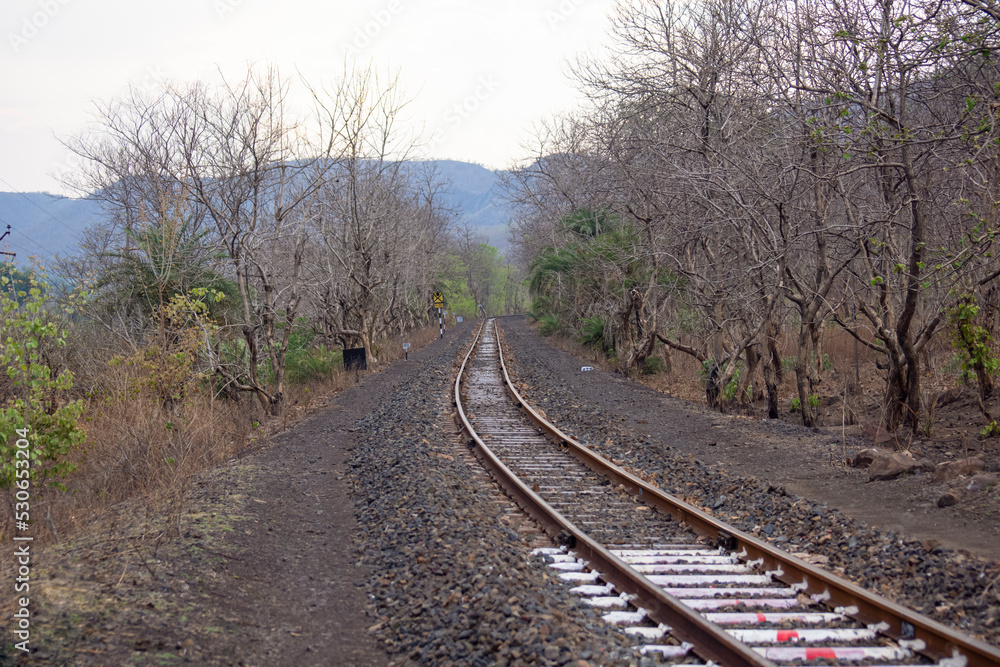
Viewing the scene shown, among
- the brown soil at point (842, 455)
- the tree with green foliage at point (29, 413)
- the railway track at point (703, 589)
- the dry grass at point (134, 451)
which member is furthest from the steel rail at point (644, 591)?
the tree with green foliage at point (29, 413)

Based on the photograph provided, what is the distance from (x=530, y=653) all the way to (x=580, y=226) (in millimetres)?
22268

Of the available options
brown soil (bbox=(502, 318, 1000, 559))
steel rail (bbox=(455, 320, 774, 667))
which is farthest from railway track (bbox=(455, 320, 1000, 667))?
brown soil (bbox=(502, 318, 1000, 559))

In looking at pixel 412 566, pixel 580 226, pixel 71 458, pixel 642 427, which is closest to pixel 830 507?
pixel 412 566

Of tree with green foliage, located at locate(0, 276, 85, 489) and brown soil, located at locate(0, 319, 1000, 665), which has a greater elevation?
tree with green foliage, located at locate(0, 276, 85, 489)

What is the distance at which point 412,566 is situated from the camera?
6.33 meters

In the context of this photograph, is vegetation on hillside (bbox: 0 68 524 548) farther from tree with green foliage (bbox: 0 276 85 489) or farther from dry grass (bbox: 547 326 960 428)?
dry grass (bbox: 547 326 960 428)

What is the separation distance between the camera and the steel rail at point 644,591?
14.3 feet

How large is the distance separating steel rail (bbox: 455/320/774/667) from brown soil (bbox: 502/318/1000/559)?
9.59ft

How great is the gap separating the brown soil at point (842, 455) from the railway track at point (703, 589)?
171 centimetres

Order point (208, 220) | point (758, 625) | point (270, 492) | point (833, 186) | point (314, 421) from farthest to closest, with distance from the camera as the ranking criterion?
1. point (208, 220)
2. point (314, 421)
3. point (833, 186)
4. point (270, 492)
5. point (758, 625)

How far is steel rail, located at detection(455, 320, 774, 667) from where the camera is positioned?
4.35 metres

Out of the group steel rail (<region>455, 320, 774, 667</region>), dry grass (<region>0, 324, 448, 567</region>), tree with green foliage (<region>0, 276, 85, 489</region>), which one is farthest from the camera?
dry grass (<region>0, 324, 448, 567</region>)

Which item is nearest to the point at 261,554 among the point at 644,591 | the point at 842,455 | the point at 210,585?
the point at 210,585

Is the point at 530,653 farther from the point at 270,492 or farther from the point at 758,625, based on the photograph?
the point at 270,492
